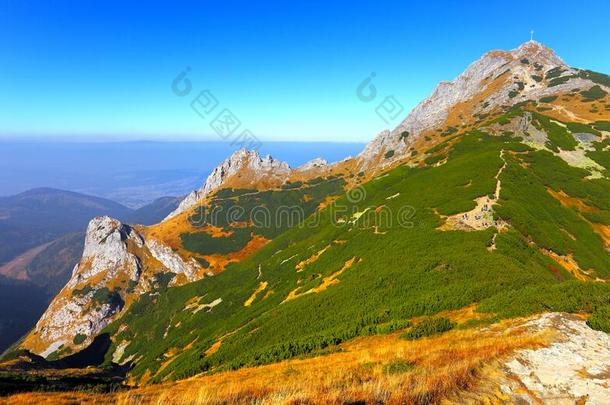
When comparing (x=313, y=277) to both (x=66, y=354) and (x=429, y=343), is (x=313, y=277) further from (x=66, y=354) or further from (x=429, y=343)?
(x=66, y=354)

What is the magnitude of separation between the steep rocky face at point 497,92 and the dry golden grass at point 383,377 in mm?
150890

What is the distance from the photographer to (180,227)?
A: 178000 mm

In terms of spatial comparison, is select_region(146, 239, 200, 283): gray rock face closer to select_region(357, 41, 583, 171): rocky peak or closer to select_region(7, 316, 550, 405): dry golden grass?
select_region(357, 41, 583, 171): rocky peak

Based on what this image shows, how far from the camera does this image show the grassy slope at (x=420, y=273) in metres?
27.2

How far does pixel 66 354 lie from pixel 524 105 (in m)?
217

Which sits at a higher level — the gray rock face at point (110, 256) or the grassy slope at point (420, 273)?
the grassy slope at point (420, 273)

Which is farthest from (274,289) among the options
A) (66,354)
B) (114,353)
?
(66,354)

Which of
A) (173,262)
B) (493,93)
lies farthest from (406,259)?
(493,93)

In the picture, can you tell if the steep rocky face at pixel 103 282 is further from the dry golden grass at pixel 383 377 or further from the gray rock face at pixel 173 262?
the dry golden grass at pixel 383 377

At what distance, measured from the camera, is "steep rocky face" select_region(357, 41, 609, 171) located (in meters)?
154

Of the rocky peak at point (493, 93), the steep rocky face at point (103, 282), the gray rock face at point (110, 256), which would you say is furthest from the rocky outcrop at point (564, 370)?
the gray rock face at point (110, 256)

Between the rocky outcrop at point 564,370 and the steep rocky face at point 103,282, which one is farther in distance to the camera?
the steep rocky face at point 103,282

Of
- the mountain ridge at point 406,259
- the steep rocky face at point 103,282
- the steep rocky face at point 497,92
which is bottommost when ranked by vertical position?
the steep rocky face at point 103,282

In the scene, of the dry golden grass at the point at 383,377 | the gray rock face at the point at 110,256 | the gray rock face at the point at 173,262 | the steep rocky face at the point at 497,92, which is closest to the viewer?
the dry golden grass at the point at 383,377
